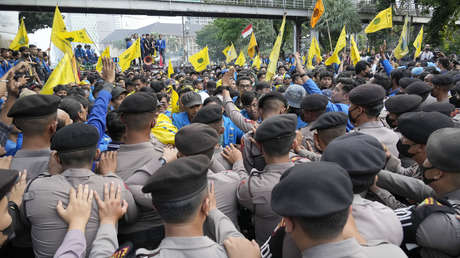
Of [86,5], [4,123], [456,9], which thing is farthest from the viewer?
[456,9]

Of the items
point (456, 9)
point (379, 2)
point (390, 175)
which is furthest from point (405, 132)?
point (379, 2)

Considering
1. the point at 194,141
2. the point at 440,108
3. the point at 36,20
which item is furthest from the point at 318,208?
the point at 36,20

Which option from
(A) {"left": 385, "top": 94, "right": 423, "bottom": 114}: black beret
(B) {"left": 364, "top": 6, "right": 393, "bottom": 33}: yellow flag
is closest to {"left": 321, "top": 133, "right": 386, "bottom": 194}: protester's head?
(A) {"left": 385, "top": 94, "right": 423, "bottom": 114}: black beret

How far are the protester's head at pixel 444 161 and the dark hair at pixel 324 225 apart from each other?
0.99 meters

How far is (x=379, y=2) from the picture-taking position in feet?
105

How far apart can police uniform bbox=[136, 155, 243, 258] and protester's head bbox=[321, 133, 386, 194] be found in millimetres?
743

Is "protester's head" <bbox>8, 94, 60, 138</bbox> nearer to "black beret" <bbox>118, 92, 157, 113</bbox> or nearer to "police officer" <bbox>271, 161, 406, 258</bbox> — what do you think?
"black beret" <bbox>118, 92, 157, 113</bbox>

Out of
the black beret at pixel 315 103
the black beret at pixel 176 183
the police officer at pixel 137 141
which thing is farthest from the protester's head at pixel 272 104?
the black beret at pixel 176 183

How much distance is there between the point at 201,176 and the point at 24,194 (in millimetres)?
1305

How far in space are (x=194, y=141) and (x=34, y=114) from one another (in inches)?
56.5

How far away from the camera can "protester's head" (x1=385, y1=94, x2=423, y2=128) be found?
341 cm

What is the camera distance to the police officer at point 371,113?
124 inches

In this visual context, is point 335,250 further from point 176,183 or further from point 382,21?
point 382,21

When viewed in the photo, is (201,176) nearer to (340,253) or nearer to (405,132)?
(340,253)
